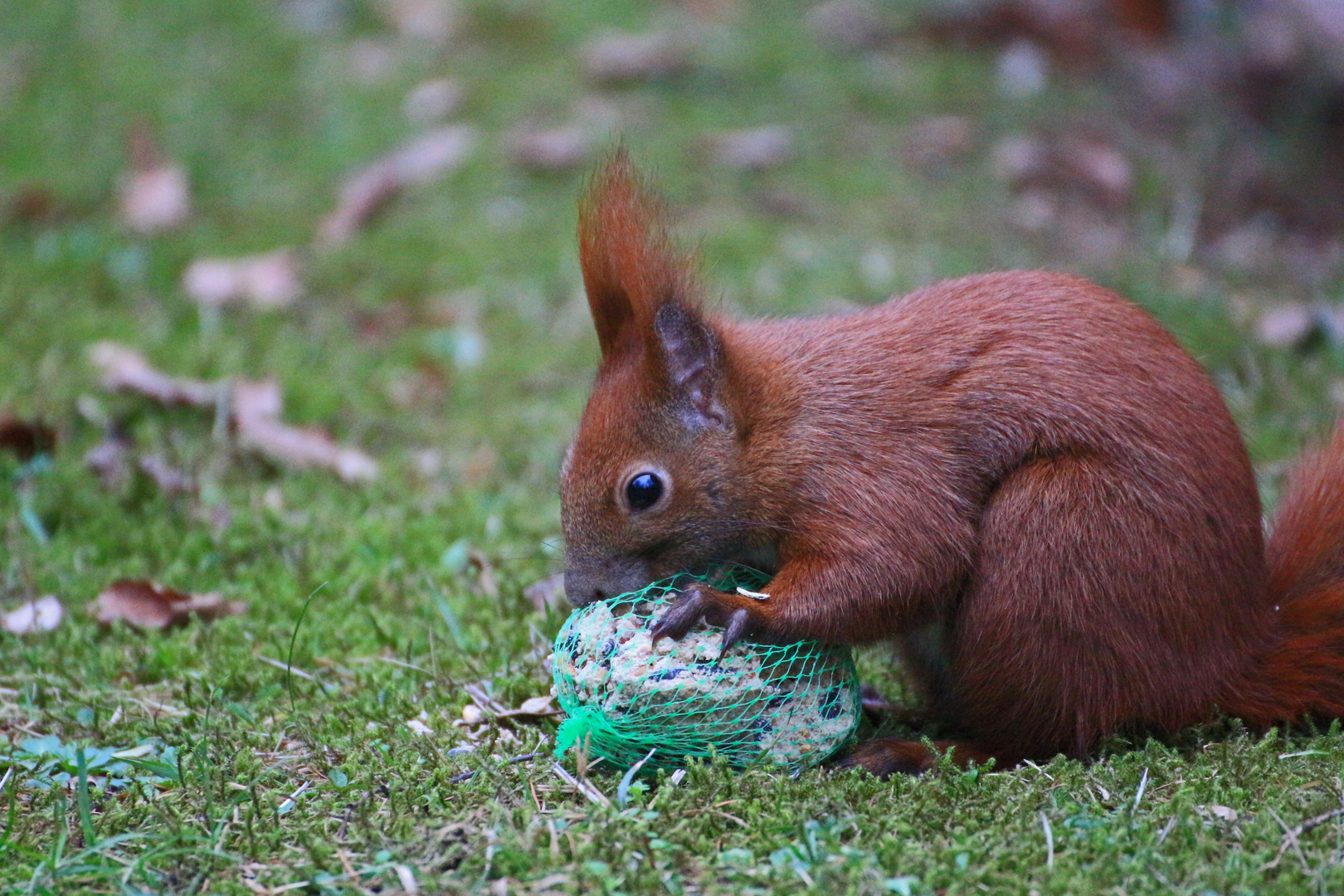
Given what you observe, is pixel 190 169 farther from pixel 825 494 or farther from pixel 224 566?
pixel 825 494

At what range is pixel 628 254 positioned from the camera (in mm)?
2730

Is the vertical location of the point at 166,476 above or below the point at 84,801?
below

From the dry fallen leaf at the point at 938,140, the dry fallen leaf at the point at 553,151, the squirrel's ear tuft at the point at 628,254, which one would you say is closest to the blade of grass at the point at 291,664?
the squirrel's ear tuft at the point at 628,254

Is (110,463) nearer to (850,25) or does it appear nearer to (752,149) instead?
(752,149)

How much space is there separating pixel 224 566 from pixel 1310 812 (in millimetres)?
2638

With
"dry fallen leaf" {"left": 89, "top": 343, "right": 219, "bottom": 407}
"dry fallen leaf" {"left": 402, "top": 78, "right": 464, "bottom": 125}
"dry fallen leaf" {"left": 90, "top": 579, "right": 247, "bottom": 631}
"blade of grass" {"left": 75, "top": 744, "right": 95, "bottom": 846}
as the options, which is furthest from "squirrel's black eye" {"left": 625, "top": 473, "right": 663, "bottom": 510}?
"dry fallen leaf" {"left": 402, "top": 78, "right": 464, "bottom": 125}

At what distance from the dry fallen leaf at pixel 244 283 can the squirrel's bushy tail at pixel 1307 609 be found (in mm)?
3770

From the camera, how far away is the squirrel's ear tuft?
272 cm

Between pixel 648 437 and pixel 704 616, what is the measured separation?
430 mm

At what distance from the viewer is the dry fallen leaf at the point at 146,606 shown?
3209mm

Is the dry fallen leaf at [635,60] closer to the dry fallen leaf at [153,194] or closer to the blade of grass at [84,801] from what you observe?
the dry fallen leaf at [153,194]

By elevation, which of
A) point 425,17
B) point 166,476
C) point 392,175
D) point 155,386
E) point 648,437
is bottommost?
point 166,476

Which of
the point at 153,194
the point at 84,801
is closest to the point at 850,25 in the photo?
the point at 153,194

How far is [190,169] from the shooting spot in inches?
253
